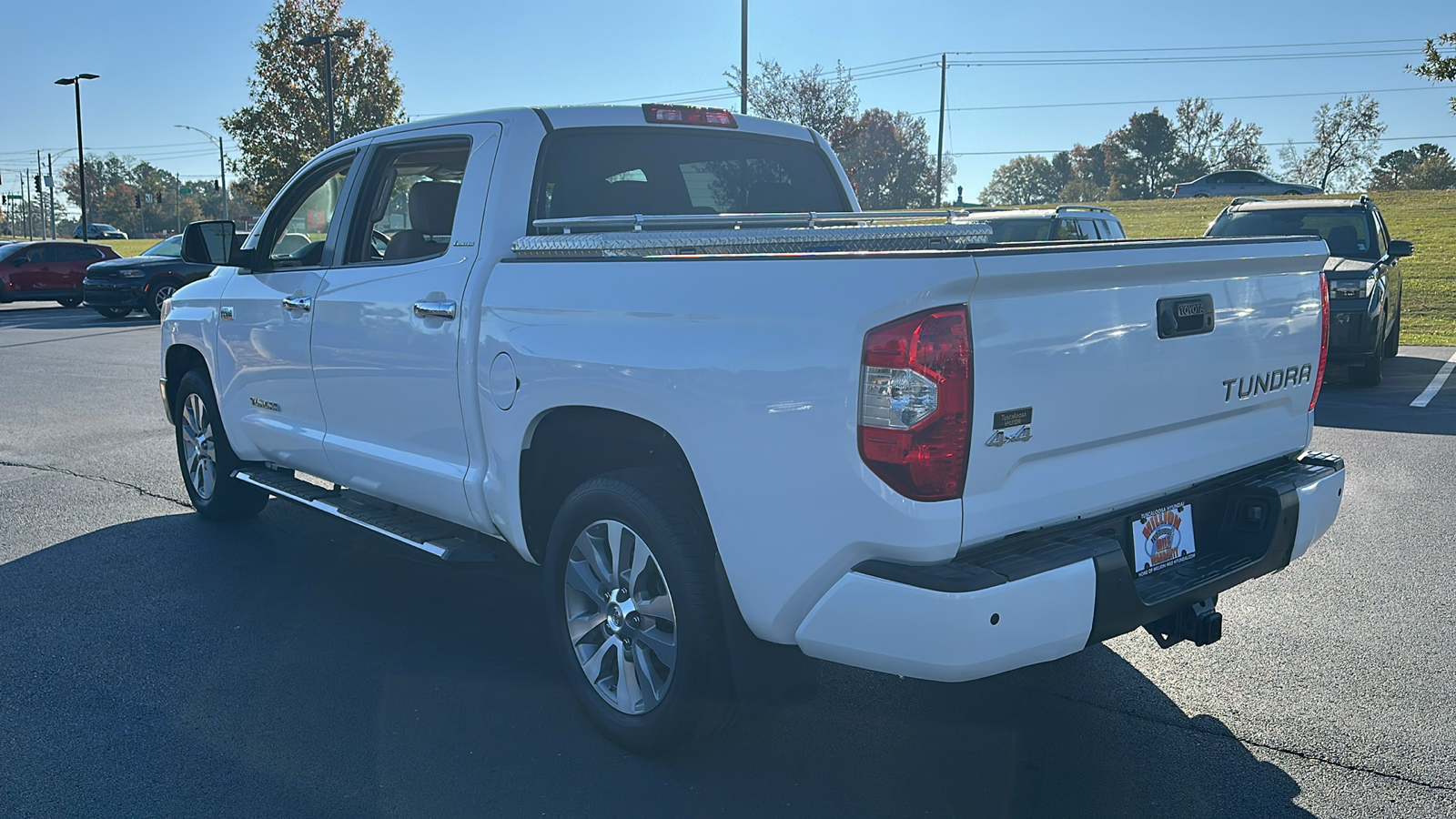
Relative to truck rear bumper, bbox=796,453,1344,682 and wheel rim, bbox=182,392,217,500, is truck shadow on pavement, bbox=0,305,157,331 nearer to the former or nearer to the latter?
wheel rim, bbox=182,392,217,500

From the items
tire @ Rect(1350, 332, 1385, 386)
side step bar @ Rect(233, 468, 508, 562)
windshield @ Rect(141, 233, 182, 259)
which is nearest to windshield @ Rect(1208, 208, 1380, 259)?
tire @ Rect(1350, 332, 1385, 386)

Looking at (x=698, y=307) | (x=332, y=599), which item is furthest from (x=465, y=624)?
(x=698, y=307)

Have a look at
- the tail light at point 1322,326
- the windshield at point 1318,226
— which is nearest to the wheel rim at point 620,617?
the tail light at point 1322,326

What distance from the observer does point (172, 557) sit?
18.7 ft

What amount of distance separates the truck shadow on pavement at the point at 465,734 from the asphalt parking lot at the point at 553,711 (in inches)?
0.5

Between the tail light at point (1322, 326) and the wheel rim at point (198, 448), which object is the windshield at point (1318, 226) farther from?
the wheel rim at point (198, 448)

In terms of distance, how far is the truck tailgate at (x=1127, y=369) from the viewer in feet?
8.95

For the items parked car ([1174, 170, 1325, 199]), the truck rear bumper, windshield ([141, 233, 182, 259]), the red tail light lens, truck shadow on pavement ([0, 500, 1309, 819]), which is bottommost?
truck shadow on pavement ([0, 500, 1309, 819])

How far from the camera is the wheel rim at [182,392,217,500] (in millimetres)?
6281

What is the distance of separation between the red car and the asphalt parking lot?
24.9m

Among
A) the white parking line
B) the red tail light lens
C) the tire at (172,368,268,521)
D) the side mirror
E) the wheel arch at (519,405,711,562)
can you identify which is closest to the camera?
the wheel arch at (519,405,711,562)

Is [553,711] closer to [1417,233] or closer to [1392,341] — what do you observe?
[1392,341]

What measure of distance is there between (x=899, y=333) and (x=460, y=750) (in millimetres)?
1984

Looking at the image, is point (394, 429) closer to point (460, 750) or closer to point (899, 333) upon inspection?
point (460, 750)
